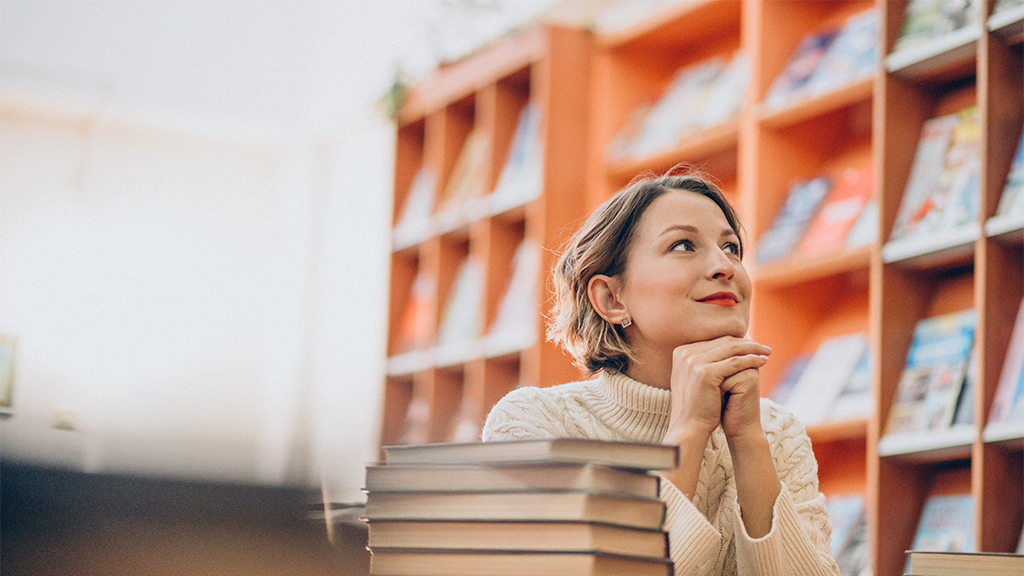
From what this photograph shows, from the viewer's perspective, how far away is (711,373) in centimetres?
157

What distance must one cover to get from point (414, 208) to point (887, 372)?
103 inches

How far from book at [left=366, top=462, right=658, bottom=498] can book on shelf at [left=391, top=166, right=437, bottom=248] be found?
3.49 metres

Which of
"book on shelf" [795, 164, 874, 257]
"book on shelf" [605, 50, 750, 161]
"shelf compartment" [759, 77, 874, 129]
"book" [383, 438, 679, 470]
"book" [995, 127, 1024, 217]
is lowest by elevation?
"book" [383, 438, 679, 470]

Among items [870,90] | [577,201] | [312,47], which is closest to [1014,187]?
[870,90]

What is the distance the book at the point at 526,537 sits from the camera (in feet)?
3.52

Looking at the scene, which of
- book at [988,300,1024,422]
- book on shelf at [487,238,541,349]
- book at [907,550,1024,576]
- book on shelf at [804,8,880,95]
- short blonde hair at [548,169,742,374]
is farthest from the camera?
book on shelf at [487,238,541,349]

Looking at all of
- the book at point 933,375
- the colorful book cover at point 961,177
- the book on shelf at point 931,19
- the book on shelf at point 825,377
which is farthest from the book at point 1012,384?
the book on shelf at point 931,19

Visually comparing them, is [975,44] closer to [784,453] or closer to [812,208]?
[812,208]

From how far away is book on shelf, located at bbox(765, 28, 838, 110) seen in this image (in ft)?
10.3

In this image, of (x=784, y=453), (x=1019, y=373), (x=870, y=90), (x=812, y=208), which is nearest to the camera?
(x=784, y=453)

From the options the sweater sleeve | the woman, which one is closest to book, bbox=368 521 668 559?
the woman

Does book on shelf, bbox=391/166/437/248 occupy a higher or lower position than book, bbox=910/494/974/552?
higher

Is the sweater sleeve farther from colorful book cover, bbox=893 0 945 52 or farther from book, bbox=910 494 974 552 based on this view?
colorful book cover, bbox=893 0 945 52

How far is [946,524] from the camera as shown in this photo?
2629mm
